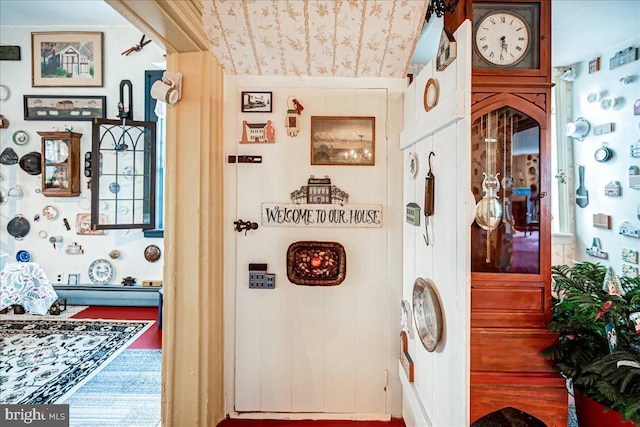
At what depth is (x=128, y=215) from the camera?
3.49 m

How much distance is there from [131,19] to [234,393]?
6.14ft

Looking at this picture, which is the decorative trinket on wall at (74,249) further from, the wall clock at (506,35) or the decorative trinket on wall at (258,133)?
the wall clock at (506,35)

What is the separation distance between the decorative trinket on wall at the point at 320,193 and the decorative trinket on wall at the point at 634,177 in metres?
2.50

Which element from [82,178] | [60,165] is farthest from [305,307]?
[60,165]

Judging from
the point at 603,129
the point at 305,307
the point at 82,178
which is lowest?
the point at 305,307

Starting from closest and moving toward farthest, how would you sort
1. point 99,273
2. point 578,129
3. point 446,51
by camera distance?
1. point 446,51
2. point 578,129
3. point 99,273

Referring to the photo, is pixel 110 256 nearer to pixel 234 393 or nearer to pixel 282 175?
pixel 234 393

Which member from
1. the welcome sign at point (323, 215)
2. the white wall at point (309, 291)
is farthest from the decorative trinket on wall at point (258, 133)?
the welcome sign at point (323, 215)

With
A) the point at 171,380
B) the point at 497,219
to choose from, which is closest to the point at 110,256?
the point at 171,380

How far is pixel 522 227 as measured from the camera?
5.41 ft

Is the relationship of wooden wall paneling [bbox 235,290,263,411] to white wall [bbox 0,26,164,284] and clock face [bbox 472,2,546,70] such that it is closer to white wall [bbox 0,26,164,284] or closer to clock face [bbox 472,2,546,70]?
clock face [bbox 472,2,546,70]

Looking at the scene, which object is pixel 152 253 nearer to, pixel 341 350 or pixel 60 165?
pixel 60 165

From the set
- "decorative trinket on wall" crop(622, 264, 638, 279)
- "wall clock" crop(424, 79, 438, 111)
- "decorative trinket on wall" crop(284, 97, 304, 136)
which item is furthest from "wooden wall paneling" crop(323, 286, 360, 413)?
"decorative trinket on wall" crop(622, 264, 638, 279)

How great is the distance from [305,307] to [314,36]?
140cm
